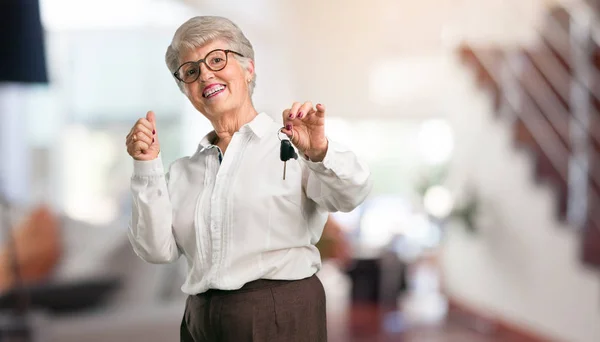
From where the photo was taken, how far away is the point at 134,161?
1.64 ft

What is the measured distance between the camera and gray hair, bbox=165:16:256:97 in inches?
19.3

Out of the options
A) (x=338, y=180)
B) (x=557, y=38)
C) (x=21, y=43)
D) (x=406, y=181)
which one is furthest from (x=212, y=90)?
(x=406, y=181)

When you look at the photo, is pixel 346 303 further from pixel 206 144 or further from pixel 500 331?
pixel 206 144

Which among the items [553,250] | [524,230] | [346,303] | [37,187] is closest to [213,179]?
[553,250]

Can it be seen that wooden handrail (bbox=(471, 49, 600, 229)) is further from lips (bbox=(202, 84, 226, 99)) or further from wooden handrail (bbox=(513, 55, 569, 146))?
lips (bbox=(202, 84, 226, 99))

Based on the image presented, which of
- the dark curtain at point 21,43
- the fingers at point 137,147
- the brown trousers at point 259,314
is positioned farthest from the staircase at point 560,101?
the fingers at point 137,147

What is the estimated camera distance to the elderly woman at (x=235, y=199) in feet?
1.63

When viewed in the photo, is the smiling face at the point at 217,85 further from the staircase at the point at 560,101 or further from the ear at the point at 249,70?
the staircase at the point at 560,101

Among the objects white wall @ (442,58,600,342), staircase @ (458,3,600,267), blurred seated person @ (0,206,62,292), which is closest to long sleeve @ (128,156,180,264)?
blurred seated person @ (0,206,62,292)

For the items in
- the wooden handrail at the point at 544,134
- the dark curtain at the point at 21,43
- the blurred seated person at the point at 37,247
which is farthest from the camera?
the wooden handrail at the point at 544,134

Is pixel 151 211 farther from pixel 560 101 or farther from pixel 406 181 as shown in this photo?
pixel 406 181

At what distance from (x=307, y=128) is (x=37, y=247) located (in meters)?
2.64

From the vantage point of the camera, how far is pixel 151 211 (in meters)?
0.51

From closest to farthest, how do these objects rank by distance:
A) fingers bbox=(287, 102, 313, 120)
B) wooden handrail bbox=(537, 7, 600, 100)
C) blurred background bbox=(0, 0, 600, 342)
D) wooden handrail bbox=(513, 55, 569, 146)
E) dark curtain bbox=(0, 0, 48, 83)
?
fingers bbox=(287, 102, 313, 120), dark curtain bbox=(0, 0, 48, 83), blurred background bbox=(0, 0, 600, 342), wooden handrail bbox=(513, 55, 569, 146), wooden handrail bbox=(537, 7, 600, 100)
